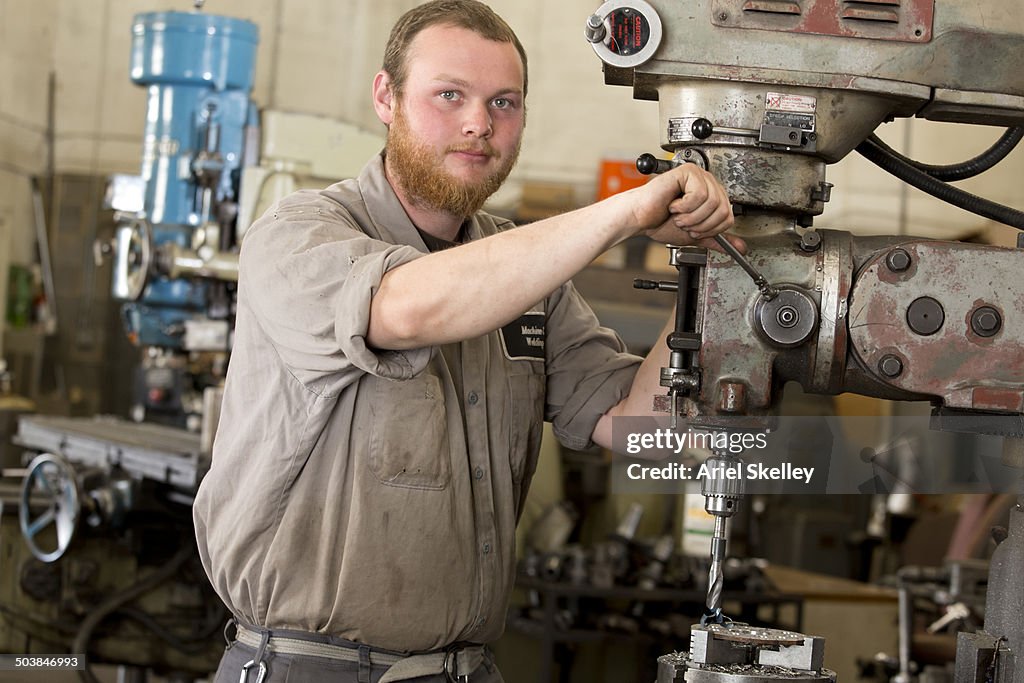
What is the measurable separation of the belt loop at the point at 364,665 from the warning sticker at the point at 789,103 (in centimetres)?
64

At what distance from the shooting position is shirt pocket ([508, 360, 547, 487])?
4.42 feet

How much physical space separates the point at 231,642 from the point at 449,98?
624 millimetres

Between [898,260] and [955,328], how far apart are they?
0.07 meters

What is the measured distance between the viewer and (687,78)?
3.58 feet

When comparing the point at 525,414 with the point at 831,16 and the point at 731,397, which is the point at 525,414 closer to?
the point at 731,397

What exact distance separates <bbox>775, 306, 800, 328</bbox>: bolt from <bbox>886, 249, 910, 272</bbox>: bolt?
0.29ft

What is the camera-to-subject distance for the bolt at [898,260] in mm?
1049

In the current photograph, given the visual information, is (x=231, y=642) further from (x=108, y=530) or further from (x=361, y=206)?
(x=108, y=530)

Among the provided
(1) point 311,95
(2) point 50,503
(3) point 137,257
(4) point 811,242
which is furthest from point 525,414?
(1) point 311,95

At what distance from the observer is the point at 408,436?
3.97 ft

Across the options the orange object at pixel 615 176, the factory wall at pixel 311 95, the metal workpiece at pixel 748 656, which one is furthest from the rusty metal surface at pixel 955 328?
the factory wall at pixel 311 95

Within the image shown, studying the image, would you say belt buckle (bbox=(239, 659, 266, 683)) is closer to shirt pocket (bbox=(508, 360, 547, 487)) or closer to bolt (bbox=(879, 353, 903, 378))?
shirt pocket (bbox=(508, 360, 547, 487))

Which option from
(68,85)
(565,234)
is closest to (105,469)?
(565,234)

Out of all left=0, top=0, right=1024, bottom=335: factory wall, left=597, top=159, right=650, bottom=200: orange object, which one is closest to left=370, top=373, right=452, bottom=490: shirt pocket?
left=597, top=159, right=650, bottom=200: orange object
